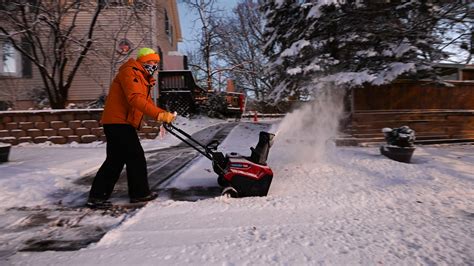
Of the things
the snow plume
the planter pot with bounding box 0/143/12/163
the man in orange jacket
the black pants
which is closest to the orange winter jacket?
the man in orange jacket

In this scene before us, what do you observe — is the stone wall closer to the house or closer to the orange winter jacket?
the house

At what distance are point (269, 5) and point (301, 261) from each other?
10952 millimetres

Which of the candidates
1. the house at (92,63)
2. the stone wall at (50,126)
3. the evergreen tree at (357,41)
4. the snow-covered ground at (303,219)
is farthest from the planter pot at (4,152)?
the house at (92,63)

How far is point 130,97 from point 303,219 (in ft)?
7.47

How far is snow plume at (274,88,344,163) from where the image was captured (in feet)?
24.2

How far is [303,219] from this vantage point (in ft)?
13.3

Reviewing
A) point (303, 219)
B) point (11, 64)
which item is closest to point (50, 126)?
point (11, 64)

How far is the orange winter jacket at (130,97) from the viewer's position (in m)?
4.54

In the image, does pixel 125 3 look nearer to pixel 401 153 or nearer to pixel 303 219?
pixel 401 153

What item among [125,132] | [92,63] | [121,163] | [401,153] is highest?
[92,63]

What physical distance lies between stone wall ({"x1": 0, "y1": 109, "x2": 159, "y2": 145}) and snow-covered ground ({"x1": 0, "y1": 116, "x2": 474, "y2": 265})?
407 centimetres

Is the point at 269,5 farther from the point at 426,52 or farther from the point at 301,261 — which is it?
the point at 301,261

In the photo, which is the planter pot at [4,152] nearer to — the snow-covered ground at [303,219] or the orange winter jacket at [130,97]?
the snow-covered ground at [303,219]

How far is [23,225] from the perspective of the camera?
4.07 metres
